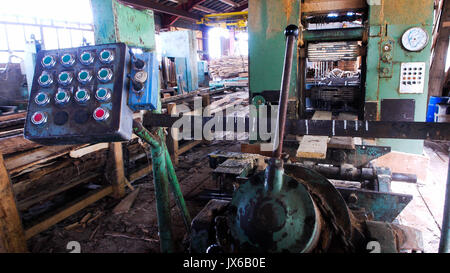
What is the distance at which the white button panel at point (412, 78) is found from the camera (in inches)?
121

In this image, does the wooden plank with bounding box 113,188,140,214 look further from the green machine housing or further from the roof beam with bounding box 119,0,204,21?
the roof beam with bounding box 119,0,204,21

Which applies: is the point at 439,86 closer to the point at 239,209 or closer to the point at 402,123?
the point at 402,123

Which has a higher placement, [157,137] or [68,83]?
[68,83]

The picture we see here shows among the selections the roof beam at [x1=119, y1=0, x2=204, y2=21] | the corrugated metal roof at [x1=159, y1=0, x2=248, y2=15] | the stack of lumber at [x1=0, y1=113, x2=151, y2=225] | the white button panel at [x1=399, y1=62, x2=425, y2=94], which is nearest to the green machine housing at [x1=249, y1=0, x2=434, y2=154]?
the white button panel at [x1=399, y1=62, x2=425, y2=94]

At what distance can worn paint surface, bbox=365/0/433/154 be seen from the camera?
9.80 ft

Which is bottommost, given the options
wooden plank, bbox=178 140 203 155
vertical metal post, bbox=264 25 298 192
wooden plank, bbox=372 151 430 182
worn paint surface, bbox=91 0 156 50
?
wooden plank, bbox=178 140 203 155

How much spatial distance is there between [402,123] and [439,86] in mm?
6589

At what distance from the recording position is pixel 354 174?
8.00ft

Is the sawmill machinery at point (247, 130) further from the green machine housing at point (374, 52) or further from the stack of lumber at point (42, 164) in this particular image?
the green machine housing at point (374, 52)

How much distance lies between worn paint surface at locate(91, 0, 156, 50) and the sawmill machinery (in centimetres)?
36

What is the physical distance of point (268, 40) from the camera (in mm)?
3371

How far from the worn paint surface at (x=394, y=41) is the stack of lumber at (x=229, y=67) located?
316 inches

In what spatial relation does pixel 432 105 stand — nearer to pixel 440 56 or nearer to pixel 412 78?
pixel 440 56

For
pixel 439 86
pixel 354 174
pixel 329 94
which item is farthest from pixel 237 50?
pixel 354 174
